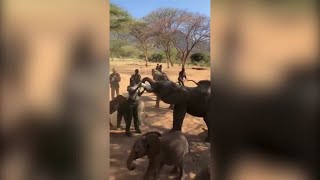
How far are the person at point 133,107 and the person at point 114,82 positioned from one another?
0.11 m

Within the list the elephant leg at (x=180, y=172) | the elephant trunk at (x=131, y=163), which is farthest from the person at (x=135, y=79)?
the elephant leg at (x=180, y=172)

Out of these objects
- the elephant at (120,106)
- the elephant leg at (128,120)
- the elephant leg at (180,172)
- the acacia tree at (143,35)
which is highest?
the acacia tree at (143,35)

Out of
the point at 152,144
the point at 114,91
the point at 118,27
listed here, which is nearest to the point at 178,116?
the point at 152,144

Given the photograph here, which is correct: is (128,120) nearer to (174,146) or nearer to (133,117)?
(133,117)

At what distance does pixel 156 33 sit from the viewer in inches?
96.9

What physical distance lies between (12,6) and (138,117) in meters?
1.51

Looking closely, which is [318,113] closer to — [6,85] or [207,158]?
[6,85]

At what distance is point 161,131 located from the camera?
2529mm

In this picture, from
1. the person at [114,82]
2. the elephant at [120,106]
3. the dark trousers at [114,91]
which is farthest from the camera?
the elephant at [120,106]

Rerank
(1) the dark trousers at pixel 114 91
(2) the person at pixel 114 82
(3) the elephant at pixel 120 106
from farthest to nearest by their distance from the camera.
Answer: (3) the elephant at pixel 120 106 < (1) the dark trousers at pixel 114 91 < (2) the person at pixel 114 82

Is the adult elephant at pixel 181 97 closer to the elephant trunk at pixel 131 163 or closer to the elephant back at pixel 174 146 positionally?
the elephant back at pixel 174 146

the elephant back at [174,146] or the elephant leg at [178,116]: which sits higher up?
the elephant leg at [178,116]

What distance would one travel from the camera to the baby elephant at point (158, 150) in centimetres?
246

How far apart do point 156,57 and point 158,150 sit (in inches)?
25.3
